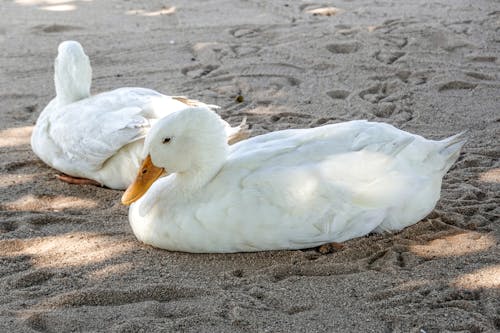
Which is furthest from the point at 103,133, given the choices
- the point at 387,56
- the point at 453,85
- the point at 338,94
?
the point at 387,56

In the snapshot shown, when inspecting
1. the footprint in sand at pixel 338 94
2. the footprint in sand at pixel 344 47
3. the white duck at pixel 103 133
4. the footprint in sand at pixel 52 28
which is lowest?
the footprint in sand at pixel 52 28

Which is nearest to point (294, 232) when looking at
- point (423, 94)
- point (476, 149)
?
point (476, 149)

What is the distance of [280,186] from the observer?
3.97 m

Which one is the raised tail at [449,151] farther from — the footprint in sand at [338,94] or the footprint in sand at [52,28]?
the footprint in sand at [52,28]

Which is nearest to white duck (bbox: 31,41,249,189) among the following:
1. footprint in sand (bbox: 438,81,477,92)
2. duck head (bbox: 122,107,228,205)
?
duck head (bbox: 122,107,228,205)

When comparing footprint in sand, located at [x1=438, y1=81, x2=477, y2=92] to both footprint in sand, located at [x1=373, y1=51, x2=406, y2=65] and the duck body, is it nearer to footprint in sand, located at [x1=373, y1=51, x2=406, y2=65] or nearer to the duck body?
footprint in sand, located at [x1=373, y1=51, x2=406, y2=65]

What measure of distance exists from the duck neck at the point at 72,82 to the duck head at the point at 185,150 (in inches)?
63.3

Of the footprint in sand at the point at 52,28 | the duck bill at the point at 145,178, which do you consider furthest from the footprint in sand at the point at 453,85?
the footprint in sand at the point at 52,28

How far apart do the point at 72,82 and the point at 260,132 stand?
1320 millimetres

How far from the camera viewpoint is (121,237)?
434cm

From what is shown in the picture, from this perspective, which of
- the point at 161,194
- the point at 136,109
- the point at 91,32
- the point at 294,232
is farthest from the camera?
the point at 91,32

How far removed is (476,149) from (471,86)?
1.29 m

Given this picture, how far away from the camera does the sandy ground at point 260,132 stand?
3518 mm

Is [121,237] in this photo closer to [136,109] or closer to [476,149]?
[136,109]
